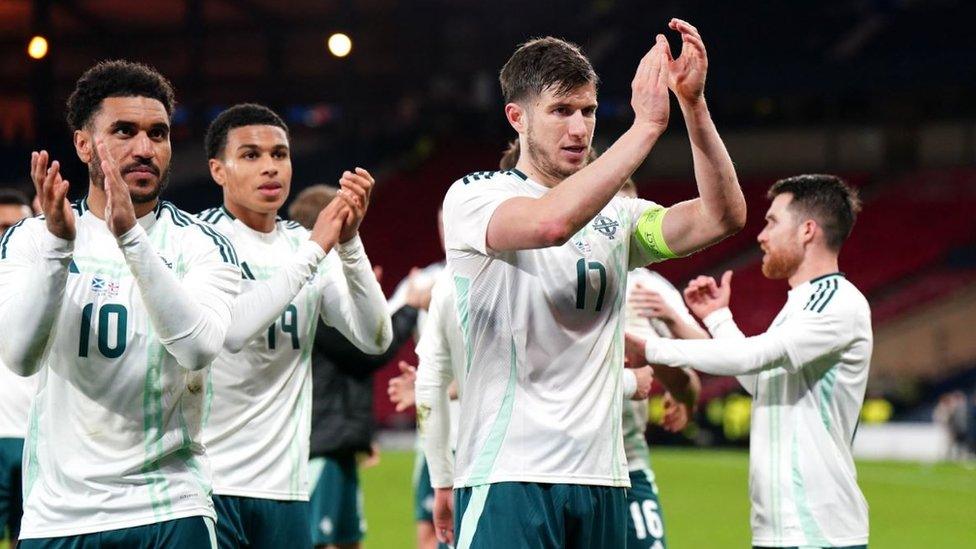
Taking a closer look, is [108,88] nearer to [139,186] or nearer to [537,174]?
[139,186]

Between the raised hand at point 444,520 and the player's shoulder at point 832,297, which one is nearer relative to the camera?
the raised hand at point 444,520

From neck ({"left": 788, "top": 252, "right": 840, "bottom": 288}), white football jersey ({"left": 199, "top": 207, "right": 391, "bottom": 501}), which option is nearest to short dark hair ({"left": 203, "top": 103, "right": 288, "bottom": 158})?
white football jersey ({"left": 199, "top": 207, "right": 391, "bottom": 501})

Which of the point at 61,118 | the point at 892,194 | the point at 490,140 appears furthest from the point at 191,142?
the point at 892,194

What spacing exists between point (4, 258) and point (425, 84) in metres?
28.7

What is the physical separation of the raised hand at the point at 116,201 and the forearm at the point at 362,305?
1.34m

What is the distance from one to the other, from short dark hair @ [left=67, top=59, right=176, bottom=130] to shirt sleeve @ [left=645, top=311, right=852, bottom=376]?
207 cm

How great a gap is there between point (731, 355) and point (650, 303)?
37cm

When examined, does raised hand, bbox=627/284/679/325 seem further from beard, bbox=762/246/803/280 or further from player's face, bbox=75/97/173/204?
player's face, bbox=75/97/173/204

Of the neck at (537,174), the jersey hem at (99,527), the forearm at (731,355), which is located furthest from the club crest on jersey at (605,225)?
the jersey hem at (99,527)

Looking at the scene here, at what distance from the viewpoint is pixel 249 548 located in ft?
17.0

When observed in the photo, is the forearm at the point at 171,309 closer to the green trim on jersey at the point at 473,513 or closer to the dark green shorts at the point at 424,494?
the green trim on jersey at the point at 473,513

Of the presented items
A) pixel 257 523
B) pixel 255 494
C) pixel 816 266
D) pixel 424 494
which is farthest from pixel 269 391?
pixel 424 494

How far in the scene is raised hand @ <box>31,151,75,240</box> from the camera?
3.68 m

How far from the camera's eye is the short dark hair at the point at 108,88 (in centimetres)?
419
